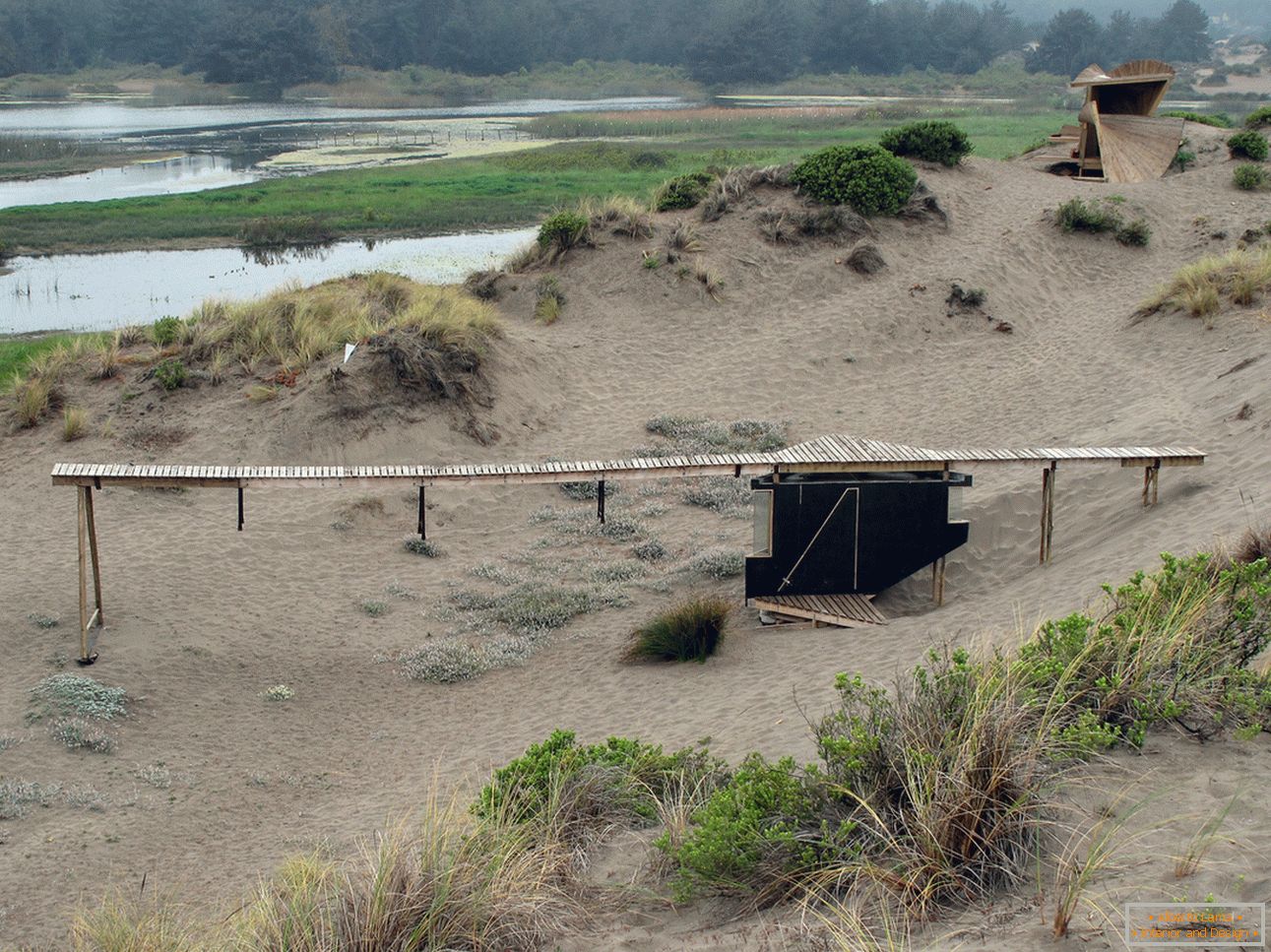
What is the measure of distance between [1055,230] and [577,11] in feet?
341

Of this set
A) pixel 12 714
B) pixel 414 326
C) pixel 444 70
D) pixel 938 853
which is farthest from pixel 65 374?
pixel 444 70

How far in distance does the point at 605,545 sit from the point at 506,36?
104197 millimetres

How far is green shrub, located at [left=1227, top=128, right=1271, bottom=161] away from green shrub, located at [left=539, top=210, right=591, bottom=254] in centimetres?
1506

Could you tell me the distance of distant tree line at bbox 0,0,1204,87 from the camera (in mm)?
97562

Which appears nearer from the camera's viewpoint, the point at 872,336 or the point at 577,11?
the point at 872,336

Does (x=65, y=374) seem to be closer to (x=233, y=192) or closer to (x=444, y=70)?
(x=233, y=192)

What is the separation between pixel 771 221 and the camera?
2402 centimetres

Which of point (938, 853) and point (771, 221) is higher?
point (771, 221)

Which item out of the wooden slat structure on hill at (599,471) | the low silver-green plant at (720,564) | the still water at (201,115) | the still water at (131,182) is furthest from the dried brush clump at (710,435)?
the still water at (201,115)

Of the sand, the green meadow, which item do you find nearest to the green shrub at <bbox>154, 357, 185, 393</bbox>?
the sand

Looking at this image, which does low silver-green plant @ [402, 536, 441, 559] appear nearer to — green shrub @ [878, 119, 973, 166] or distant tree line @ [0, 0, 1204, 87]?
green shrub @ [878, 119, 973, 166]

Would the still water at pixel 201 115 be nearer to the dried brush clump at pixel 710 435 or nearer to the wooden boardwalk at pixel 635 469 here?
the dried brush clump at pixel 710 435

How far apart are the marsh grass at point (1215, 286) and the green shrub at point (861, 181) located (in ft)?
19.0

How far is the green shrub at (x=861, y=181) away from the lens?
24.1 metres
